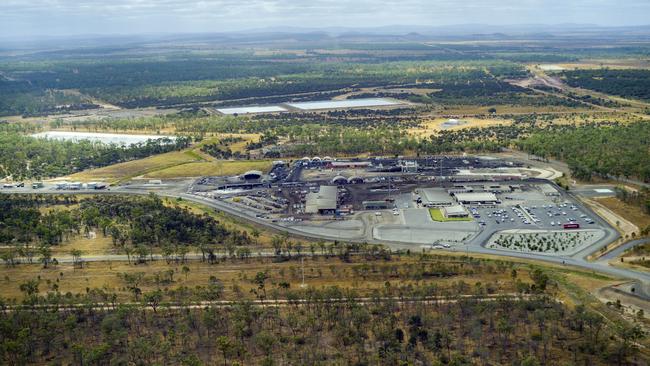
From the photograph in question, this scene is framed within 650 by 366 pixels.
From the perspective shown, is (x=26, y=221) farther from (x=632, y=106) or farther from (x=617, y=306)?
(x=632, y=106)

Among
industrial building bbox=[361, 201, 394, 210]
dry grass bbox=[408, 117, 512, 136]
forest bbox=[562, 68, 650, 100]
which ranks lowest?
industrial building bbox=[361, 201, 394, 210]

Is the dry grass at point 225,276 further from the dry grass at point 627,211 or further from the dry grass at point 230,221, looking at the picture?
the dry grass at point 627,211

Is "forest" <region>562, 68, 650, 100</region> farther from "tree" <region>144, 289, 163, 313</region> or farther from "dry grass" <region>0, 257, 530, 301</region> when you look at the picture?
"tree" <region>144, 289, 163, 313</region>

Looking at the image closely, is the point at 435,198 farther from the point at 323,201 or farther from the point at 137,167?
the point at 137,167

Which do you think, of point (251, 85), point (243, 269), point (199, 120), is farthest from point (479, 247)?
point (251, 85)

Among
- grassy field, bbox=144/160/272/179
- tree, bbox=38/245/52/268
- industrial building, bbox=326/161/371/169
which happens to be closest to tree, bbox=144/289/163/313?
tree, bbox=38/245/52/268
